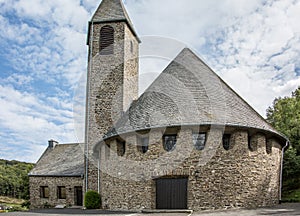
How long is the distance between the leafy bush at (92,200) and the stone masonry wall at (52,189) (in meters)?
6.12

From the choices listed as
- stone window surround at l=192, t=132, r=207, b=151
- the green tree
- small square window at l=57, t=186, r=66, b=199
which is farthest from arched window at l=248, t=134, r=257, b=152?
small square window at l=57, t=186, r=66, b=199

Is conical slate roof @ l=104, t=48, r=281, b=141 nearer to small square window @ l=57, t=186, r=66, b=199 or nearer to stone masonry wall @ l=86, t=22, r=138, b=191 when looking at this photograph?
stone masonry wall @ l=86, t=22, r=138, b=191

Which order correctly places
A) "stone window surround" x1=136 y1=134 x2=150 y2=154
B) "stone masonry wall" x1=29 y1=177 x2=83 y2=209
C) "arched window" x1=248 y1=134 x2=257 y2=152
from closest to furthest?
"arched window" x1=248 y1=134 x2=257 y2=152, "stone window surround" x1=136 y1=134 x2=150 y2=154, "stone masonry wall" x1=29 y1=177 x2=83 y2=209

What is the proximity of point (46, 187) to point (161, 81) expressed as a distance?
1420 centimetres

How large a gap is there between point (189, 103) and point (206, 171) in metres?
2.90

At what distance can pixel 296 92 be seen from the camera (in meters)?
29.4

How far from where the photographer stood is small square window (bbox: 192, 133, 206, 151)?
45.0 ft

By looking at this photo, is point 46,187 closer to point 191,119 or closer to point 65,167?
point 65,167

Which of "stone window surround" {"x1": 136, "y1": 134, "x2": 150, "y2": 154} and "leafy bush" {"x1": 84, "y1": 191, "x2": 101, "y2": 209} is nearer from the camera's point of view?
"stone window surround" {"x1": 136, "y1": 134, "x2": 150, "y2": 154}

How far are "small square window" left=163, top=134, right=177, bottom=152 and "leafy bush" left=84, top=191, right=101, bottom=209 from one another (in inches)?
221

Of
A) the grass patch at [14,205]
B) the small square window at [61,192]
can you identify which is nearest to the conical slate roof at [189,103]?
the small square window at [61,192]

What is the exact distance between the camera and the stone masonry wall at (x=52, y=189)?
23766mm

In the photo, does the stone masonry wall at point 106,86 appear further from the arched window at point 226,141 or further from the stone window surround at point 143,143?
the arched window at point 226,141

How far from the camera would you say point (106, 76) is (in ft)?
67.6
